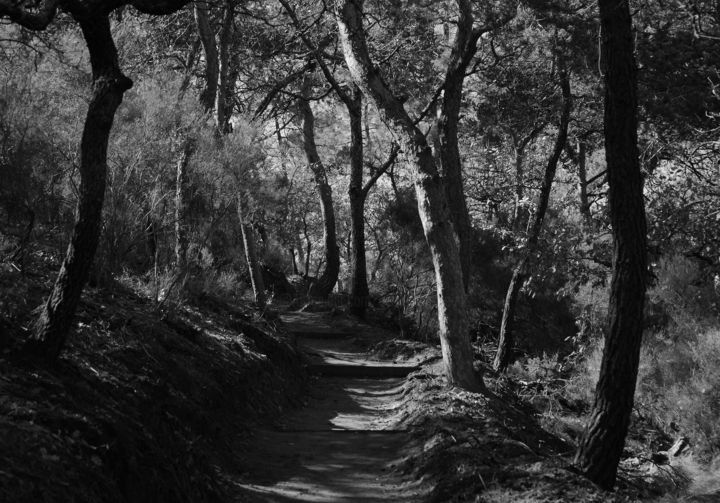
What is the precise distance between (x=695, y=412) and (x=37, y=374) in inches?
415

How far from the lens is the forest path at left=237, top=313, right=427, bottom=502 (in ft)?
22.3

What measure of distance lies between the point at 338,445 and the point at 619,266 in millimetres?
3871

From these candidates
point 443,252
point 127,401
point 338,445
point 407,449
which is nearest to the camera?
point 127,401

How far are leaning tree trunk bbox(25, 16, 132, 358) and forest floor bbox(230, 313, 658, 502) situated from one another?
2.14 meters

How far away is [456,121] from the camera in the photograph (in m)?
14.1

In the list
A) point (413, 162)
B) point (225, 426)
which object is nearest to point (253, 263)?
point (413, 162)

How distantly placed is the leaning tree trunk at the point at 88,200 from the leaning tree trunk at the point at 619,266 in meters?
4.11

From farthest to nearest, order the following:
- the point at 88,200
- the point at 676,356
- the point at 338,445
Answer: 1. the point at 676,356
2. the point at 338,445
3. the point at 88,200

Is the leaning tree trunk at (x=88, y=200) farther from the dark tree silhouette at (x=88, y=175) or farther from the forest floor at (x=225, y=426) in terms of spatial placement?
the forest floor at (x=225, y=426)

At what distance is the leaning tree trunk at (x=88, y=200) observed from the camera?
5.39 meters

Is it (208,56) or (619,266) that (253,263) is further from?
(619,266)

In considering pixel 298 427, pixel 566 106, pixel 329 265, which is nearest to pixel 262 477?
pixel 298 427

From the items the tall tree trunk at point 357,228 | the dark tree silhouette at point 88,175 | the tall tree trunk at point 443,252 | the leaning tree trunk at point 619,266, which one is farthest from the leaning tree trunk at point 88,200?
the tall tree trunk at point 357,228

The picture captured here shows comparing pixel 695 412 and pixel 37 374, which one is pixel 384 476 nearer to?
pixel 37 374
